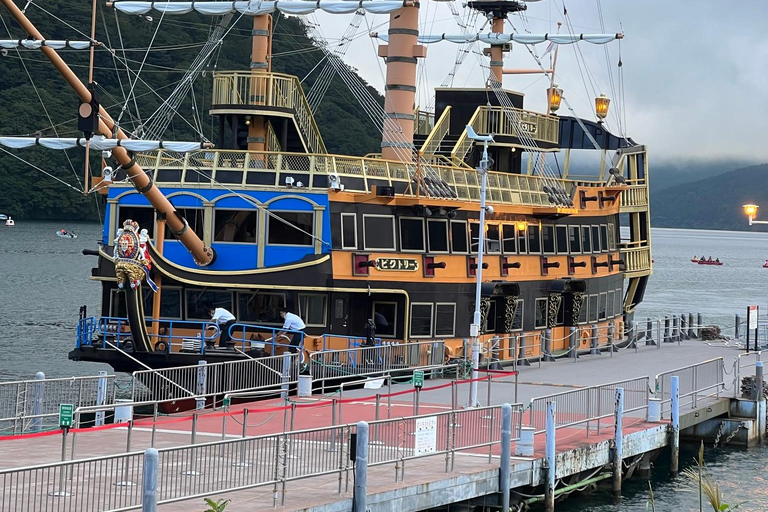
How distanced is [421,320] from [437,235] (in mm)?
2620

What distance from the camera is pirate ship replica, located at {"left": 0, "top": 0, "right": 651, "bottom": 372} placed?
1268 inches

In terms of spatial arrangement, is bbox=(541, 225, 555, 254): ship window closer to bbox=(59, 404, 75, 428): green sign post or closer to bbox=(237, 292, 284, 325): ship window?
bbox=(237, 292, 284, 325): ship window

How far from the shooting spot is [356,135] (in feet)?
347

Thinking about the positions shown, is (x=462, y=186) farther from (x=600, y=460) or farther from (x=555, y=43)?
(x=555, y=43)

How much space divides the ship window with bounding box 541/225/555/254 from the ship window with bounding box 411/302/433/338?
8221mm

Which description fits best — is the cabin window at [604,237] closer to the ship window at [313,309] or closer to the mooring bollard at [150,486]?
the ship window at [313,309]

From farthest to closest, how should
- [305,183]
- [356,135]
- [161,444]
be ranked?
[356,135], [305,183], [161,444]

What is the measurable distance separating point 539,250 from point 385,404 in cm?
→ 1605

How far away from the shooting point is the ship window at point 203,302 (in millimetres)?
33969

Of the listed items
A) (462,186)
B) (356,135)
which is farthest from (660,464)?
(356,135)

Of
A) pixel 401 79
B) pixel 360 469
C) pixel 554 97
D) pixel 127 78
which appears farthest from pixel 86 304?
pixel 360 469

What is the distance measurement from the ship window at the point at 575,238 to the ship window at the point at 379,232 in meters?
11.5

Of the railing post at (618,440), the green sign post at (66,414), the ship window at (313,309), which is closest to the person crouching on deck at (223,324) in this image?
the ship window at (313,309)

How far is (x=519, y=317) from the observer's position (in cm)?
4050
